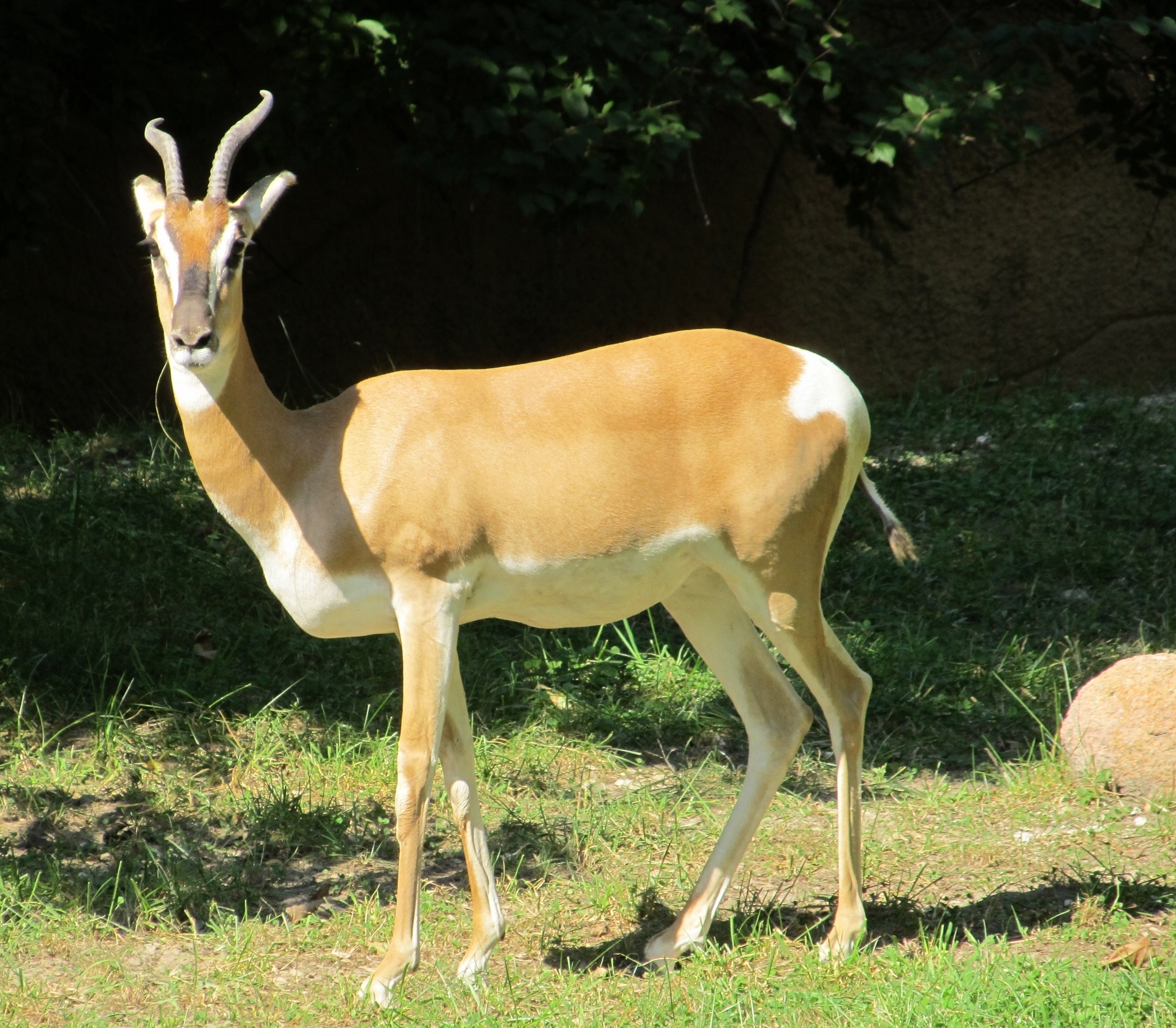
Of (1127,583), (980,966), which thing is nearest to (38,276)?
(1127,583)

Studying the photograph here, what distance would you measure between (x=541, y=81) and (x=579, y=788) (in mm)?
2737

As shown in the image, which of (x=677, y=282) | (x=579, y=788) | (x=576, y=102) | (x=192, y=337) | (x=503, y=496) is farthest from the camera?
(x=677, y=282)

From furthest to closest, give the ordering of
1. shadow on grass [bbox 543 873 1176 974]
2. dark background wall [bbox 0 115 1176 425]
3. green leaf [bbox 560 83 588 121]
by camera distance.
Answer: dark background wall [bbox 0 115 1176 425] → green leaf [bbox 560 83 588 121] → shadow on grass [bbox 543 873 1176 974]

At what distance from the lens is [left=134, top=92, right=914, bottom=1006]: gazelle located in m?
3.38

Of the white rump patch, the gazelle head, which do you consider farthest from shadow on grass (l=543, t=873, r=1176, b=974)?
the gazelle head

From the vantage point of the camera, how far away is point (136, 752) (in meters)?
4.79

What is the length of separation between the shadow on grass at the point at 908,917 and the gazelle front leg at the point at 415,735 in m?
0.48

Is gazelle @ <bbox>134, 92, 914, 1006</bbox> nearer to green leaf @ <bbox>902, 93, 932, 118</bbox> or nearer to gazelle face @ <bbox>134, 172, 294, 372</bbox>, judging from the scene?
gazelle face @ <bbox>134, 172, 294, 372</bbox>

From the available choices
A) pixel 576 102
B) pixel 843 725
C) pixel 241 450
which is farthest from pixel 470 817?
pixel 576 102

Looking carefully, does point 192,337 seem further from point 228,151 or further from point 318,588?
point 318,588

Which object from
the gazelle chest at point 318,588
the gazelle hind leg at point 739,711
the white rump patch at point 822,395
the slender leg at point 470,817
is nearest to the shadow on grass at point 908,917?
the gazelle hind leg at point 739,711

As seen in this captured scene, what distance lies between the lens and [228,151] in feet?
11.0

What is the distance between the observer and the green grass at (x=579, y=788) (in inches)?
137

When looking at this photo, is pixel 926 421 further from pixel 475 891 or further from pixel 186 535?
pixel 475 891
